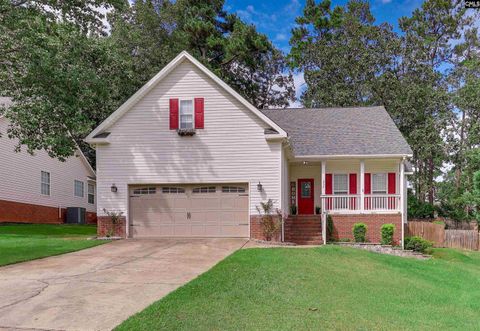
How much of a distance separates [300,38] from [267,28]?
5173mm

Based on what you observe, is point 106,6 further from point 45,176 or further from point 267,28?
point 267,28

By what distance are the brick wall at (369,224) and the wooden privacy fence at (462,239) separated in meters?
4.54

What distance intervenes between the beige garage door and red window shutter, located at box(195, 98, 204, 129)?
A: 2.34 meters

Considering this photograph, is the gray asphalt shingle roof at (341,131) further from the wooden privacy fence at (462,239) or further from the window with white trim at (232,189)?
the wooden privacy fence at (462,239)

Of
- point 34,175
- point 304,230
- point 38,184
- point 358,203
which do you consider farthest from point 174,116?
point 38,184

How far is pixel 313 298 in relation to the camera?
25.5 feet

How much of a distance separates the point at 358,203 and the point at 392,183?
2.18m

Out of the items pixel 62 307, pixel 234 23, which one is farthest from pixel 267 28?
pixel 62 307

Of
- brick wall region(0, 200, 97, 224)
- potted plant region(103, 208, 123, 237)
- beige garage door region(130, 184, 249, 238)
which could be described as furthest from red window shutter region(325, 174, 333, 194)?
brick wall region(0, 200, 97, 224)

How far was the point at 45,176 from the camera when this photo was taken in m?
26.1

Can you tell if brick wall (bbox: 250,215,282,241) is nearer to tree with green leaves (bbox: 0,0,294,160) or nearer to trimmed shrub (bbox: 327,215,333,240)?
trimmed shrub (bbox: 327,215,333,240)

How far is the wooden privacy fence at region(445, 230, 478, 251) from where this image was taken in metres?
21.1

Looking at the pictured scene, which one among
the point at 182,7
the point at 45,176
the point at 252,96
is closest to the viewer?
the point at 45,176

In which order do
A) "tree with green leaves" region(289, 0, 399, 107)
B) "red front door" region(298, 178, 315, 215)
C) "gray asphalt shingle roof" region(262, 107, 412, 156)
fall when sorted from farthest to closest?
Answer: "tree with green leaves" region(289, 0, 399, 107)
"red front door" region(298, 178, 315, 215)
"gray asphalt shingle roof" region(262, 107, 412, 156)
